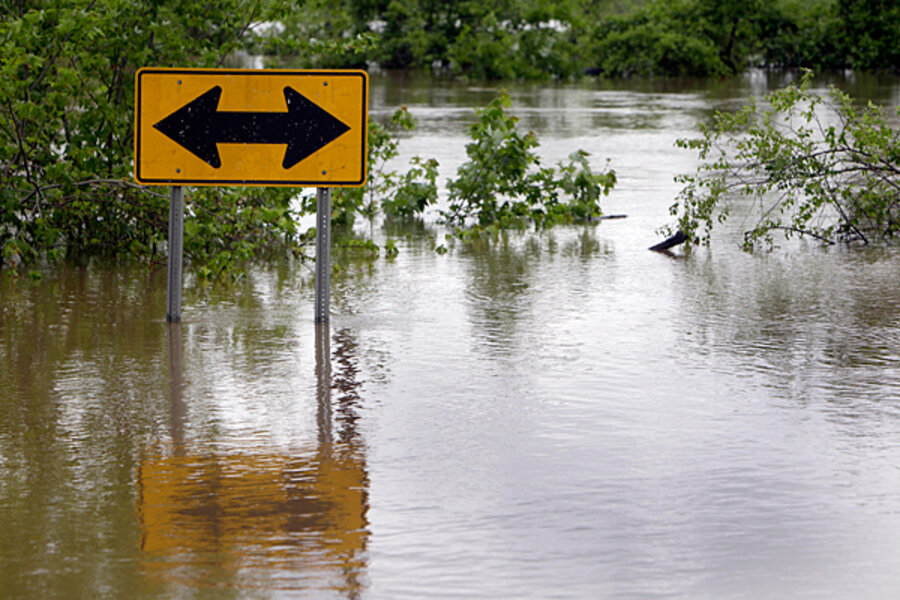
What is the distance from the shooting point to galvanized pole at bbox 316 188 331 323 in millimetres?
7148

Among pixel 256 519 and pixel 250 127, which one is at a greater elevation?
pixel 250 127

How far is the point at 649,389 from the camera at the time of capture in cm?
577

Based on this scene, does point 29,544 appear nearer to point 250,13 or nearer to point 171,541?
→ point 171,541

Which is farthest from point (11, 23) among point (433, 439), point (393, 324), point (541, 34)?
point (541, 34)

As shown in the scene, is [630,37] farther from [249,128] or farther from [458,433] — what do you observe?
[458,433]

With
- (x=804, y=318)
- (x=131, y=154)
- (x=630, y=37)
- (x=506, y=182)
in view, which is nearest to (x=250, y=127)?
Answer: (x=131, y=154)

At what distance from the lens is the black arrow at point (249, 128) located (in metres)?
7.10

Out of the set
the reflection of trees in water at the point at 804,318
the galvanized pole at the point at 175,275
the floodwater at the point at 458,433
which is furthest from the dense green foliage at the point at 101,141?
the reflection of trees in water at the point at 804,318

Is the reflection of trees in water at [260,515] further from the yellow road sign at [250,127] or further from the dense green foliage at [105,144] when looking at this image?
the dense green foliage at [105,144]

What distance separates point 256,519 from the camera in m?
4.19

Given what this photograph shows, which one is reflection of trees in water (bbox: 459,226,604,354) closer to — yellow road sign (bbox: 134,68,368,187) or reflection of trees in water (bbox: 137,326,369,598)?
yellow road sign (bbox: 134,68,368,187)

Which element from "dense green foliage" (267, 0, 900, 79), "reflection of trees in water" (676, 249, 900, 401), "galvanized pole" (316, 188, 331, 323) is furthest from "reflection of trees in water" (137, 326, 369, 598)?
"dense green foliage" (267, 0, 900, 79)

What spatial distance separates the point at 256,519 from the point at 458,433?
1.12m

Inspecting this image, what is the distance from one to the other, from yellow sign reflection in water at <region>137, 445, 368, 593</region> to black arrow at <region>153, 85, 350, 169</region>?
8.46ft
